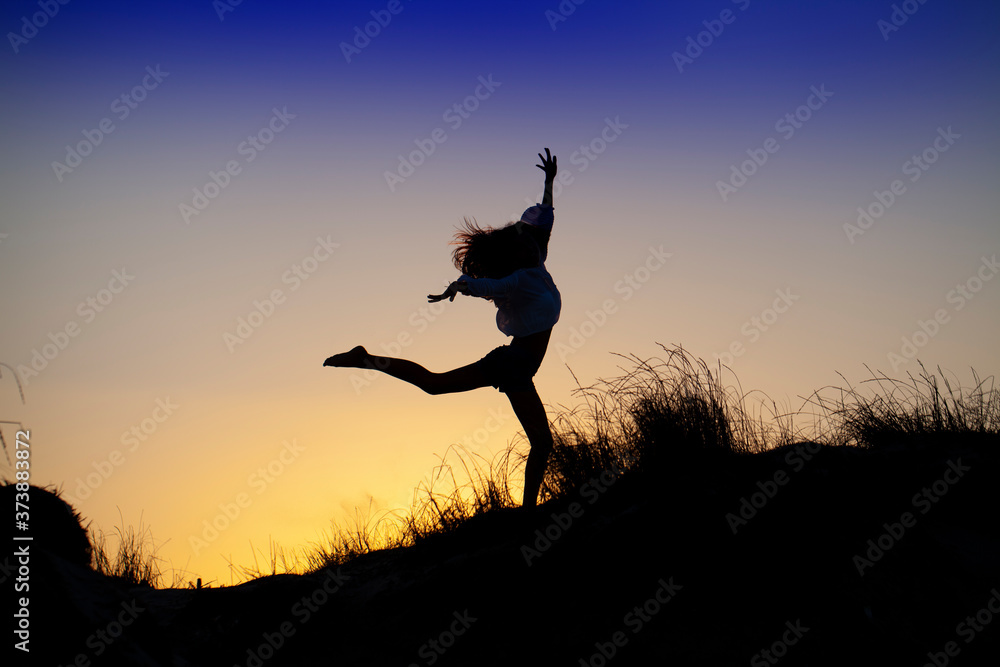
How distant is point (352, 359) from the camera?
4.12 meters

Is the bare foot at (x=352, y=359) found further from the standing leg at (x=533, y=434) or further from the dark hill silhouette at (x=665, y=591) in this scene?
the dark hill silhouette at (x=665, y=591)

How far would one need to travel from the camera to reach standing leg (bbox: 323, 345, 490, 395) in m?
4.08

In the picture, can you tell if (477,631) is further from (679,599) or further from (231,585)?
(231,585)

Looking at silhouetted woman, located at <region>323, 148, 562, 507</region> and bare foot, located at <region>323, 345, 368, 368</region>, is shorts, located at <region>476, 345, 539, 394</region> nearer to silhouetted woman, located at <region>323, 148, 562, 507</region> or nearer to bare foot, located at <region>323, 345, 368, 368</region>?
silhouetted woman, located at <region>323, 148, 562, 507</region>

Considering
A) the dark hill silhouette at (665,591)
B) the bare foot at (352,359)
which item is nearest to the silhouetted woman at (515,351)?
the bare foot at (352,359)

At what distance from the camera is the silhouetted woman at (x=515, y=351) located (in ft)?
13.1

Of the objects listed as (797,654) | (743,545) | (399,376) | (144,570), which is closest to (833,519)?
(743,545)

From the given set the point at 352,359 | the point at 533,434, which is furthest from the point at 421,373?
the point at 533,434

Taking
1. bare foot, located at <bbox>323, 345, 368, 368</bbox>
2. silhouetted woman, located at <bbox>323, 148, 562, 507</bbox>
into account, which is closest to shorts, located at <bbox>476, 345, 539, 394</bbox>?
silhouetted woman, located at <bbox>323, 148, 562, 507</bbox>

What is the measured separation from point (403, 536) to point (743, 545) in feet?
8.39

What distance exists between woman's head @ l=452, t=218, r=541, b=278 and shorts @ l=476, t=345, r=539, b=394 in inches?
23.0

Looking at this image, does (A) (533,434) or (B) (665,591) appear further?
(A) (533,434)

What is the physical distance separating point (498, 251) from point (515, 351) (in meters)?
0.72

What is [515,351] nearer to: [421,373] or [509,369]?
[509,369]
